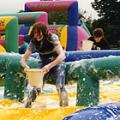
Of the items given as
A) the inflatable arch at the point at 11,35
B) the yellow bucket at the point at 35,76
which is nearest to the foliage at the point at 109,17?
the inflatable arch at the point at 11,35

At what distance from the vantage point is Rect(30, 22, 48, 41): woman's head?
14.1 ft

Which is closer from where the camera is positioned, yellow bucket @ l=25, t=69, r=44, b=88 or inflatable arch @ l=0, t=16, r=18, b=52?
yellow bucket @ l=25, t=69, r=44, b=88

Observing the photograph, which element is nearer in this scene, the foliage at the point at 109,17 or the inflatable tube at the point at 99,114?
the inflatable tube at the point at 99,114

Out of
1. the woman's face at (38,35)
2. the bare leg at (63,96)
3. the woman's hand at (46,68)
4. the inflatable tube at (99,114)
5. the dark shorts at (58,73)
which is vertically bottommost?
the bare leg at (63,96)

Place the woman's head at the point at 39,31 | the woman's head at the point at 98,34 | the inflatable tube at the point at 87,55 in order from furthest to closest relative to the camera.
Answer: the woman's head at the point at 98,34, the inflatable tube at the point at 87,55, the woman's head at the point at 39,31

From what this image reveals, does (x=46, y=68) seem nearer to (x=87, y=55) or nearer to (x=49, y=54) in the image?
(x=49, y=54)

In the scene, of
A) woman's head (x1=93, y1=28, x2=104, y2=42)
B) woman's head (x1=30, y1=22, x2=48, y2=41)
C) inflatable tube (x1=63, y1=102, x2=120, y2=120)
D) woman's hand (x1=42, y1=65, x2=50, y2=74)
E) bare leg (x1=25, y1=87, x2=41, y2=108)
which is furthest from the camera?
woman's head (x1=93, y1=28, x2=104, y2=42)

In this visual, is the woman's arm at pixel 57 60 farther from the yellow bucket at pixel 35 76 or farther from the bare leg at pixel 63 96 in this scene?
the bare leg at pixel 63 96

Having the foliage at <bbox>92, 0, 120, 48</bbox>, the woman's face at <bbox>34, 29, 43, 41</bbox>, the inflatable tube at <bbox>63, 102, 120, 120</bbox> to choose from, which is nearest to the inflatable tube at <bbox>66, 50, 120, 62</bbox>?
the woman's face at <bbox>34, 29, 43, 41</bbox>

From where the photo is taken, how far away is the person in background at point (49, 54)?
435cm

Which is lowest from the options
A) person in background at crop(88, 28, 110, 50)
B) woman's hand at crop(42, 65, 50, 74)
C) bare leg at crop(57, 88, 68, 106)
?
bare leg at crop(57, 88, 68, 106)

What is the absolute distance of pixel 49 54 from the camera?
4.52m

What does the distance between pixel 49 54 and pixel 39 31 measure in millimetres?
310

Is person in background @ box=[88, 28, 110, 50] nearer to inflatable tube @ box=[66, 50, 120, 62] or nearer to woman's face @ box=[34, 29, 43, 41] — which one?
inflatable tube @ box=[66, 50, 120, 62]
